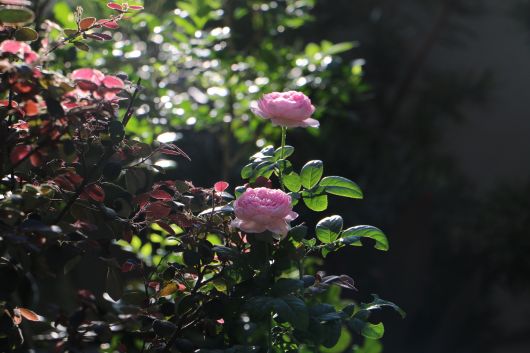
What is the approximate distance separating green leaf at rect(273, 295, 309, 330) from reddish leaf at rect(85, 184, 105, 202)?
38 cm

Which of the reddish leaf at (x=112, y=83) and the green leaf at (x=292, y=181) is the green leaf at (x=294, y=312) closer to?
the green leaf at (x=292, y=181)

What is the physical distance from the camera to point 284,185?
1.64m

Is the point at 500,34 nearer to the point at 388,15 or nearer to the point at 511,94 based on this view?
the point at 511,94

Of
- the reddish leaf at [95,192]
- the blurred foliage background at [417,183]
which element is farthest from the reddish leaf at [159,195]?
the blurred foliage background at [417,183]

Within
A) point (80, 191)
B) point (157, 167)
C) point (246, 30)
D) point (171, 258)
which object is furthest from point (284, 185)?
point (246, 30)

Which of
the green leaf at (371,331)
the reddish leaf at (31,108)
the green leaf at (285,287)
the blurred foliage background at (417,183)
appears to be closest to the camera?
the reddish leaf at (31,108)

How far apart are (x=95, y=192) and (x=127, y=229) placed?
0.11 m

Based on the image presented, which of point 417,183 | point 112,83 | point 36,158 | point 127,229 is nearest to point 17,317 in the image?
point 127,229

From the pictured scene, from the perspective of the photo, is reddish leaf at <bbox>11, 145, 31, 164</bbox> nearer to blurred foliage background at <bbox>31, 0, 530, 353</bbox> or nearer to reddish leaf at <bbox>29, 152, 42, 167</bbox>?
reddish leaf at <bbox>29, 152, 42, 167</bbox>

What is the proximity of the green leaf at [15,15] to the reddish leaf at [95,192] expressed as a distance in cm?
32

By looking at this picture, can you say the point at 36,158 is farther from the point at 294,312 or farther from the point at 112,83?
the point at 294,312

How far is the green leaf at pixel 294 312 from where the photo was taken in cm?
137

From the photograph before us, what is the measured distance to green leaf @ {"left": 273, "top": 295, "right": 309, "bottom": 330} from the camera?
4.51 ft

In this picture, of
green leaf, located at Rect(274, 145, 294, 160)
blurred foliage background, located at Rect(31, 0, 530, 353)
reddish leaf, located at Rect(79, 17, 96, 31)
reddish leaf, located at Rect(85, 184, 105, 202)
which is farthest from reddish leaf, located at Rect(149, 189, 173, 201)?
blurred foliage background, located at Rect(31, 0, 530, 353)
